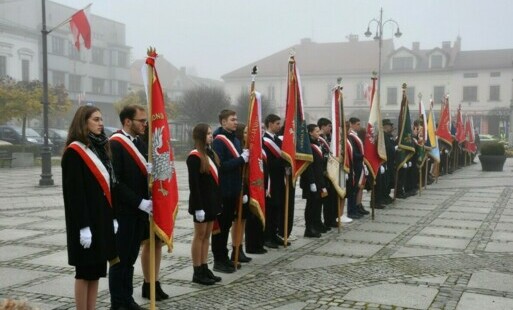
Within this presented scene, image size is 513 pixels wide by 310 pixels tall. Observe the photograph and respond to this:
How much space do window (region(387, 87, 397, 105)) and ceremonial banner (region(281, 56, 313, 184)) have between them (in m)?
57.4

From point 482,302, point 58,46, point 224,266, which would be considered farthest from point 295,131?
point 58,46

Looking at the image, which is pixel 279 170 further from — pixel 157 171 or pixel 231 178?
pixel 157 171

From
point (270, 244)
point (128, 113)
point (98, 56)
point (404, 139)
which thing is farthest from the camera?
point (98, 56)

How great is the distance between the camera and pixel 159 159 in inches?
203

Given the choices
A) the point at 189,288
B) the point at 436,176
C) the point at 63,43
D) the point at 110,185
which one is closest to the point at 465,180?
the point at 436,176

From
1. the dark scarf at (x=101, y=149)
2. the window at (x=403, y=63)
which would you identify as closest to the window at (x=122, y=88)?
the window at (x=403, y=63)

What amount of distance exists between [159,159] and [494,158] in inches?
826

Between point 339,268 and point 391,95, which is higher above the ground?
point 391,95

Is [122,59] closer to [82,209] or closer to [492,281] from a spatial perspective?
[492,281]

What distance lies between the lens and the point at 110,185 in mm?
4680

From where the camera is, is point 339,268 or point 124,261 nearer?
point 124,261

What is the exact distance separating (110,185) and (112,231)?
1.28 ft

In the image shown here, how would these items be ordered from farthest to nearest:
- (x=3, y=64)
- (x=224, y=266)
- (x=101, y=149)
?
(x=3, y=64), (x=224, y=266), (x=101, y=149)

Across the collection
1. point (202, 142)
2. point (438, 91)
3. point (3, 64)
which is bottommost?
point (202, 142)
